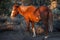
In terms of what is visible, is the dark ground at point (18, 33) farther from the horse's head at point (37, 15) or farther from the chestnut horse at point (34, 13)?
the horse's head at point (37, 15)

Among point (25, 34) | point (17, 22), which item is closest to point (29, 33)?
point (25, 34)

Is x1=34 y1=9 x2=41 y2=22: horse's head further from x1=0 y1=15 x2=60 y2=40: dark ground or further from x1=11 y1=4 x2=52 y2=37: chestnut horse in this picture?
x1=0 y1=15 x2=60 y2=40: dark ground

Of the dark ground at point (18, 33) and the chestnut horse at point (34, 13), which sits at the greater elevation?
the chestnut horse at point (34, 13)

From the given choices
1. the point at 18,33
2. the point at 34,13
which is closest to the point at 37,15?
the point at 34,13

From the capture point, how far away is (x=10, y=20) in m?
8.73

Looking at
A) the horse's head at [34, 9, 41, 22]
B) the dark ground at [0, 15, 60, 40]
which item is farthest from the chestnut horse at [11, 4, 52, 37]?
the dark ground at [0, 15, 60, 40]

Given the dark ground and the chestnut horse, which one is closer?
the chestnut horse

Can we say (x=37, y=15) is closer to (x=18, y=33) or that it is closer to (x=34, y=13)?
(x=34, y=13)

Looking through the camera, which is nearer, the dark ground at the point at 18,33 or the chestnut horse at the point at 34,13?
the chestnut horse at the point at 34,13

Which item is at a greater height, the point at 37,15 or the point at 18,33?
the point at 37,15

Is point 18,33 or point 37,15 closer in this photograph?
point 37,15

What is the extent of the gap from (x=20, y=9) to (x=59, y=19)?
2.17 metres

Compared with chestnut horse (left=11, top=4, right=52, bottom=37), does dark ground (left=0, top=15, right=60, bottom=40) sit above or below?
below

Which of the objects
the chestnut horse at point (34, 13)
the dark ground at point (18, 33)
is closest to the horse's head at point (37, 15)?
the chestnut horse at point (34, 13)
